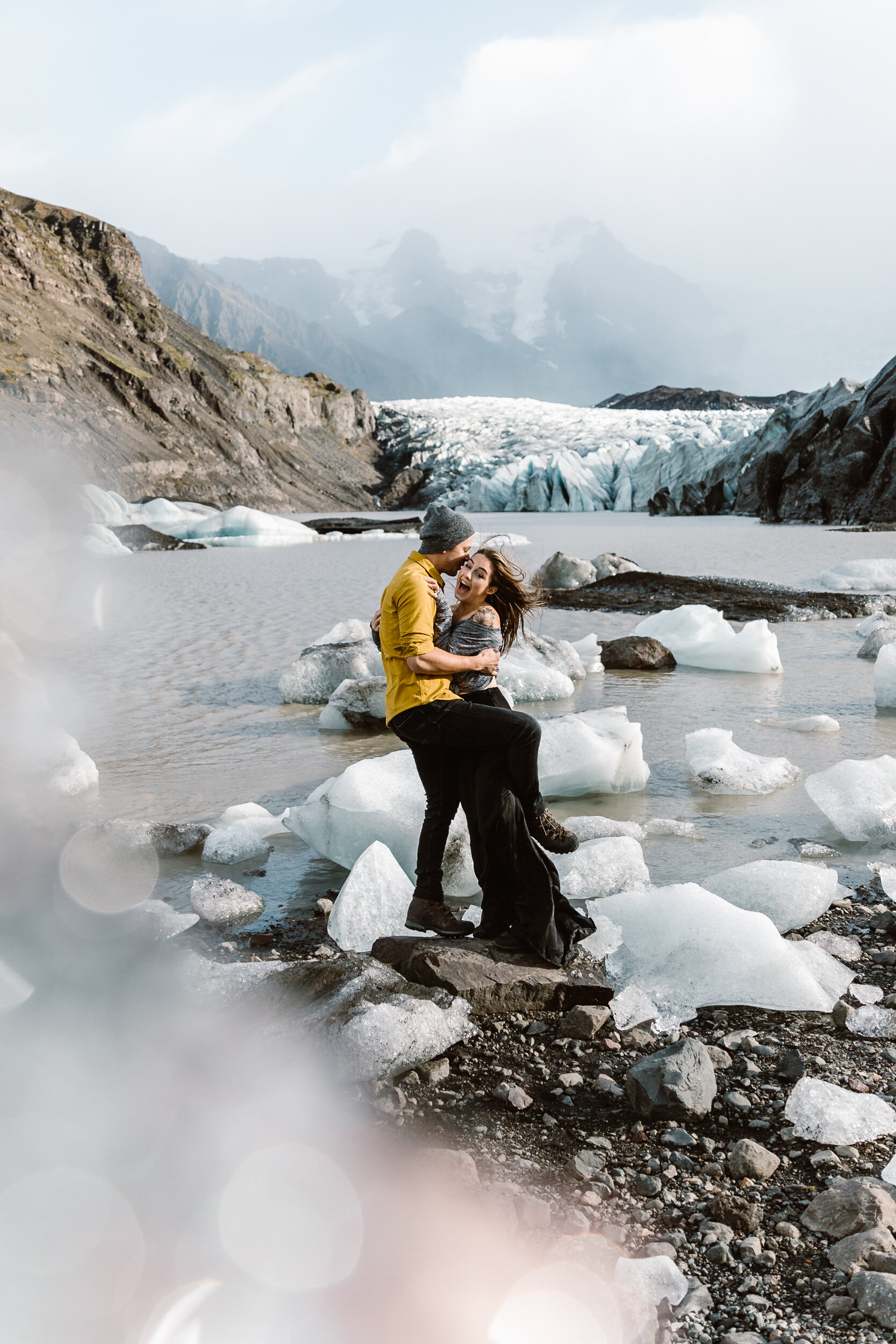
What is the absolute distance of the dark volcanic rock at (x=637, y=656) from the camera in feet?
29.1

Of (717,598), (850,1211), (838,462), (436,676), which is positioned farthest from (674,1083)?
(838,462)

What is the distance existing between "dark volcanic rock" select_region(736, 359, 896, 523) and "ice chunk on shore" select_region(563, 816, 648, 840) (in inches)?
1155

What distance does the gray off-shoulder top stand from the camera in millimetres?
2908

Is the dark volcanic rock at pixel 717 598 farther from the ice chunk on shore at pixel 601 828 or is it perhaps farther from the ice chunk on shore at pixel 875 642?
the ice chunk on shore at pixel 601 828

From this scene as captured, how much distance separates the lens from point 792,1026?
275 centimetres

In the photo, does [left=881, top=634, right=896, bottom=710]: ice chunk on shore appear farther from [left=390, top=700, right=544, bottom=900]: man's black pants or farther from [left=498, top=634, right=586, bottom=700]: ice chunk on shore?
[left=390, top=700, right=544, bottom=900]: man's black pants

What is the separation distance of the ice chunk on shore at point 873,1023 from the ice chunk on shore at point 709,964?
3.2 inches

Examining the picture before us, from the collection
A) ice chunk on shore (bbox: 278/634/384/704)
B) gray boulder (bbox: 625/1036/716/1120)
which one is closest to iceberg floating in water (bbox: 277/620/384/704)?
ice chunk on shore (bbox: 278/634/384/704)

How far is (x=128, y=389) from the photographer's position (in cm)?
4950

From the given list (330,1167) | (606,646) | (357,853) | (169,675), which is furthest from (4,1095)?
(606,646)

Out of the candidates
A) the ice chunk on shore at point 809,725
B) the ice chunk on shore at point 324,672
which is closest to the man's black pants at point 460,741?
the ice chunk on shore at point 809,725

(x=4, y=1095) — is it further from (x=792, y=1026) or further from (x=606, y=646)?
(x=606, y=646)

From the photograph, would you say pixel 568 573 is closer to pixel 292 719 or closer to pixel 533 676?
pixel 533 676

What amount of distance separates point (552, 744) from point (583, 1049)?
2395 millimetres
